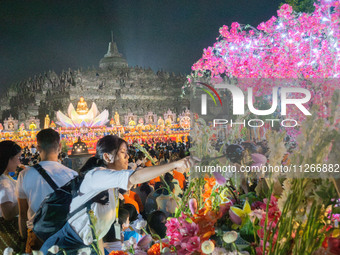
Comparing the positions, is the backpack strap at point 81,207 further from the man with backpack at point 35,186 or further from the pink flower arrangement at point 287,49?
the pink flower arrangement at point 287,49

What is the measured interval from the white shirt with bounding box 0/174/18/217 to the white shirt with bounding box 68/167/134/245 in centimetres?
83

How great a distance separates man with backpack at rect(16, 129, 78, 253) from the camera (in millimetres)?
2209

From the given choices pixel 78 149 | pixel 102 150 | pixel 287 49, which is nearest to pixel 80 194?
pixel 102 150

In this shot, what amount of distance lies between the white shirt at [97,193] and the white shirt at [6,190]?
0.83m

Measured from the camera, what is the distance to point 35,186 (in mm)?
2225

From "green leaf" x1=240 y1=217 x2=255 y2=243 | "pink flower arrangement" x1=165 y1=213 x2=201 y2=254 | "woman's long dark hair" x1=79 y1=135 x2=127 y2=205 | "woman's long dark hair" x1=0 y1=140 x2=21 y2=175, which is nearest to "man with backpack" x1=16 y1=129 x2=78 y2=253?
"woman's long dark hair" x1=0 y1=140 x2=21 y2=175

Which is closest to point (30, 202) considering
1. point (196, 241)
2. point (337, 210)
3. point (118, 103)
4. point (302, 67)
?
point (196, 241)

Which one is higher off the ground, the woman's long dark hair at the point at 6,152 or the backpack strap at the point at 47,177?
the woman's long dark hair at the point at 6,152

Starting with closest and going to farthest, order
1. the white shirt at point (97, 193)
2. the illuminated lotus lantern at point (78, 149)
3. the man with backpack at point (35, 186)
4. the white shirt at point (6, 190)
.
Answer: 1. the white shirt at point (97, 193)
2. the man with backpack at point (35, 186)
3. the white shirt at point (6, 190)
4. the illuminated lotus lantern at point (78, 149)

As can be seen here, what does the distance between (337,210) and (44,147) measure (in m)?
2.01

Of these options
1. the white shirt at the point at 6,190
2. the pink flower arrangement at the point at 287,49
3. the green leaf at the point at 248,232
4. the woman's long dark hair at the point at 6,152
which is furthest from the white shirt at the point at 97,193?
the pink flower arrangement at the point at 287,49

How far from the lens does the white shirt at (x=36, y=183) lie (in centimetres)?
222

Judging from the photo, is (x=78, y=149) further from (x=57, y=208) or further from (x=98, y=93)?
(x=98, y=93)

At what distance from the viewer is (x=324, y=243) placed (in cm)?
91
